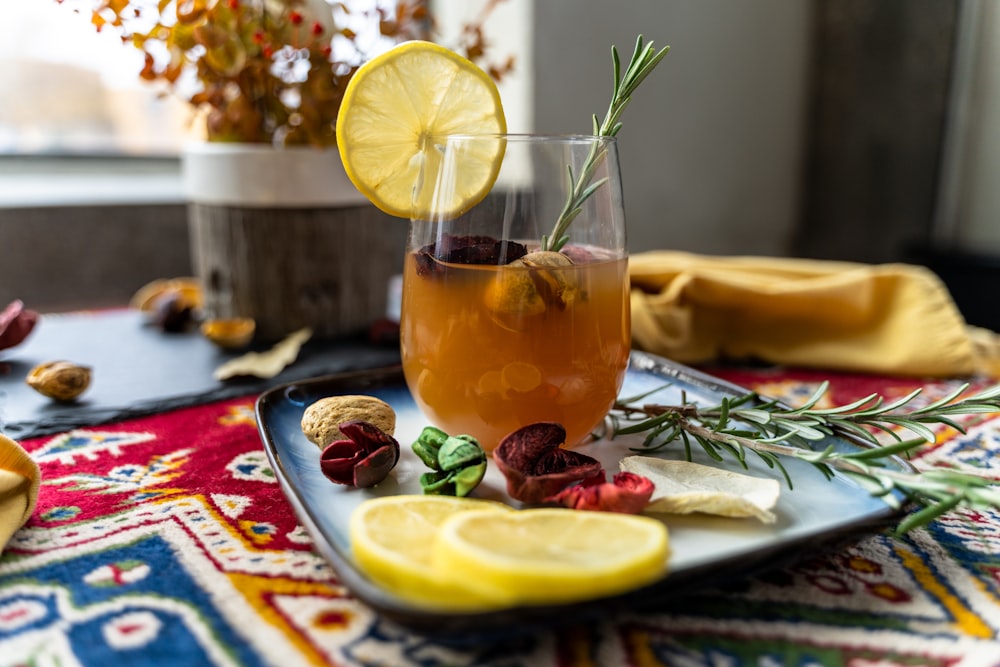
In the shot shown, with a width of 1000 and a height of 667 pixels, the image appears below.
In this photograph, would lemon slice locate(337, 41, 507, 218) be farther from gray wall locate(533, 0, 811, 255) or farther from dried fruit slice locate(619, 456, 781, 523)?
gray wall locate(533, 0, 811, 255)

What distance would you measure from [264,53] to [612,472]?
26.7 inches

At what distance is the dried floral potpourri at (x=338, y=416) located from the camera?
624 millimetres

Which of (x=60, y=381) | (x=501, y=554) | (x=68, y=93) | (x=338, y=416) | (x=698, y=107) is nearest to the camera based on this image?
(x=501, y=554)

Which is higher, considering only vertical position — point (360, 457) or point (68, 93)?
point (68, 93)

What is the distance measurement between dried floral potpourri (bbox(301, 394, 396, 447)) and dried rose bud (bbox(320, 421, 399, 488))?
1.6 inches

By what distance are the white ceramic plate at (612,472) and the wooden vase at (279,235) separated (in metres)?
0.39

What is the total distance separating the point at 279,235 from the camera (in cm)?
108

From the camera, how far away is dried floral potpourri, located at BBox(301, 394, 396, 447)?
24.5 inches

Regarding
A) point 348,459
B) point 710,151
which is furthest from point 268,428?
point 710,151

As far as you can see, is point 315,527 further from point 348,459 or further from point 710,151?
point 710,151

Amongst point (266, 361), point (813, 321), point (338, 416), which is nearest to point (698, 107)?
A: point (813, 321)

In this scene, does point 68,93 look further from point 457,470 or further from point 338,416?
point 457,470

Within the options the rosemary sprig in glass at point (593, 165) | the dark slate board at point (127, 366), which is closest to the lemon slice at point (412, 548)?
the rosemary sprig in glass at point (593, 165)

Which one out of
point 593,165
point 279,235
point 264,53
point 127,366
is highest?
point 264,53
